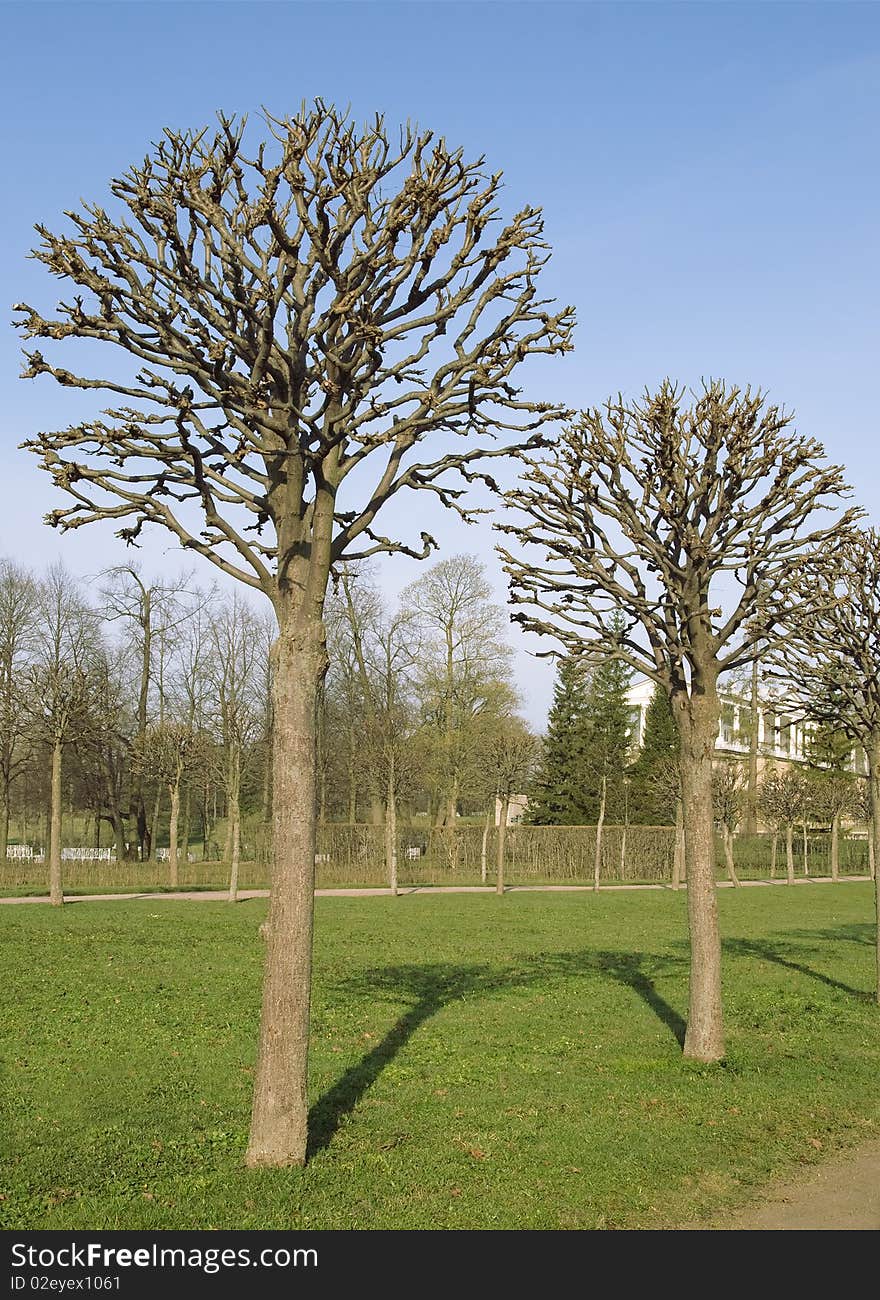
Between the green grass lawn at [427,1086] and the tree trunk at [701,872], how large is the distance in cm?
30

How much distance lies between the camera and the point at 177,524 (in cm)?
696

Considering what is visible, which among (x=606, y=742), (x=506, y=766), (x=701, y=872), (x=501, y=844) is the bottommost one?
(x=501, y=844)

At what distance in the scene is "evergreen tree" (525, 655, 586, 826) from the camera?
5162 cm

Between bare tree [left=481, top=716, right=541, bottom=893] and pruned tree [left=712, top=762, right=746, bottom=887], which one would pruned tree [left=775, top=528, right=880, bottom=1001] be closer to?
bare tree [left=481, top=716, right=541, bottom=893]

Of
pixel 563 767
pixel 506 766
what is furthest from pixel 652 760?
pixel 506 766

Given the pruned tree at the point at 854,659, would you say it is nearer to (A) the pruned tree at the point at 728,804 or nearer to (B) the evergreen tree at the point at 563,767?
(A) the pruned tree at the point at 728,804

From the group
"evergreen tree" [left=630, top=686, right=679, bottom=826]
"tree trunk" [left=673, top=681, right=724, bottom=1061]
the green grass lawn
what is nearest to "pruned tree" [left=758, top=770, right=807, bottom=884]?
"evergreen tree" [left=630, top=686, right=679, bottom=826]

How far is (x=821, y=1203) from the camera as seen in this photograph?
627cm

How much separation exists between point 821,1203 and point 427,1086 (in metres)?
3.21

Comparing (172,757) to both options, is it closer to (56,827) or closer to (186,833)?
(56,827)

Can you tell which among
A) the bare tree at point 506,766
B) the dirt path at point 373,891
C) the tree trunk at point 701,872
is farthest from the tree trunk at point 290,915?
the bare tree at point 506,766

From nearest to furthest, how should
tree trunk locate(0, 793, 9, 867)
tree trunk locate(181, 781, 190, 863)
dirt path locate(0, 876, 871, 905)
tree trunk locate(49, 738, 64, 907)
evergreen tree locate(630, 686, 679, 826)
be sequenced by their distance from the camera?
tree trunk locate(49, 738, 64, 907) → dirt path locate(0, 876, 871, 905) → tree trunk locate(0, 793, 9, 867) → tree trunk locate(181, 781, 190, 863) → evergreen tree locate(630, 686, 679, 826)

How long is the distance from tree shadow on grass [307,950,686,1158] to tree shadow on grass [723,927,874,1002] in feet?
5.66

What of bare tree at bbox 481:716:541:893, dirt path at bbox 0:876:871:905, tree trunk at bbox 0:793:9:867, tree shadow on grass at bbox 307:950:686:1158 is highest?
bare tree at bbox 481:716:541:893
